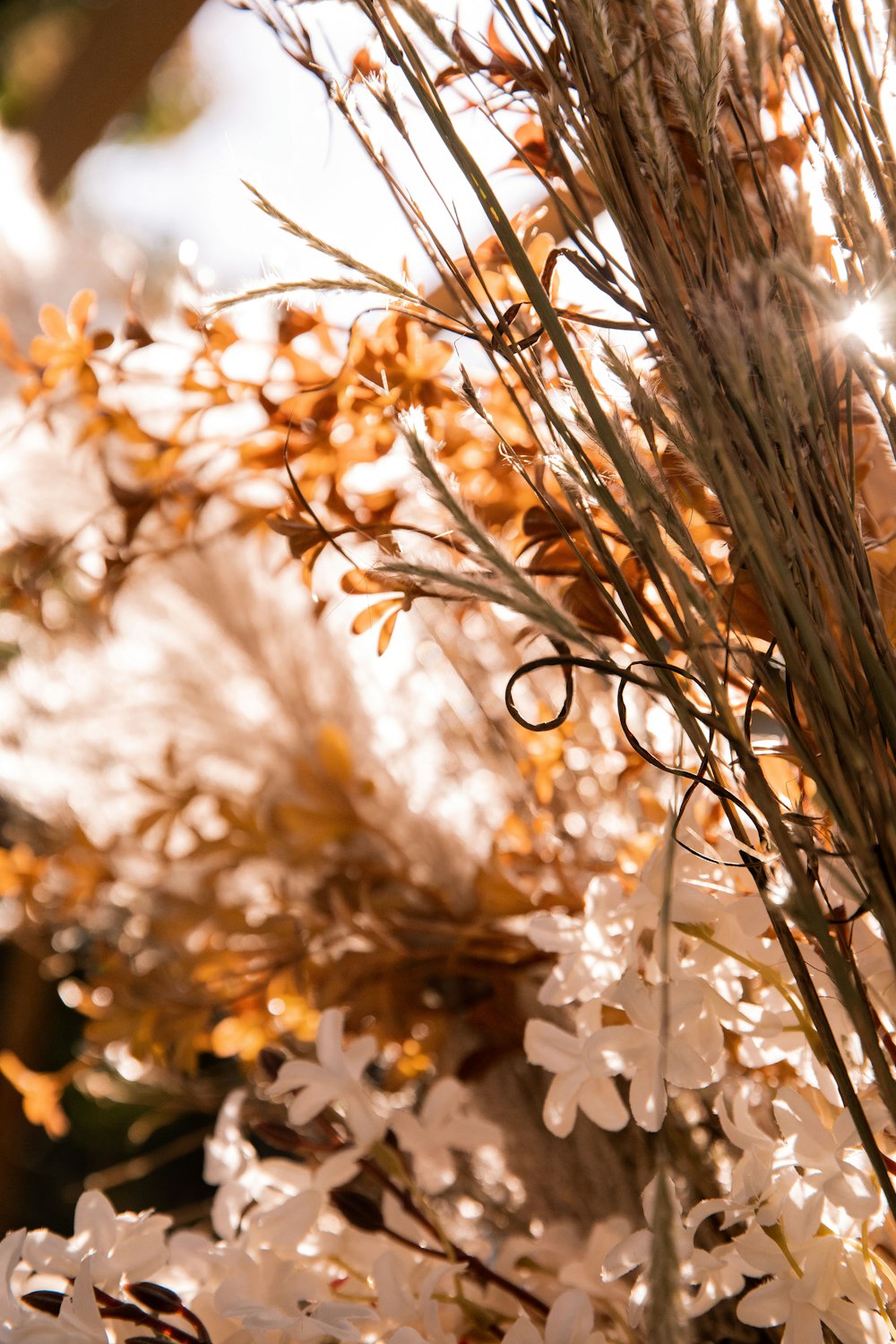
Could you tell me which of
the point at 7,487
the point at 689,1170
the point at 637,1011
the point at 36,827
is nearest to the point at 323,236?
the point at 637,1011

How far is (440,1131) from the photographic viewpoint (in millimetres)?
431

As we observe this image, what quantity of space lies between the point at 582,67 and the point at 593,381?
9cm

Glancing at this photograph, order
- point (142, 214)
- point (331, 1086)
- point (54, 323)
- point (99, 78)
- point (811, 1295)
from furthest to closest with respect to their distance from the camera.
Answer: point (142, 214)
point (99, 78)
point (54, 323)
point (331, 1086)
point (811, 1295)

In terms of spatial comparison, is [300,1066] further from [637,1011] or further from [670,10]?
[670,10]

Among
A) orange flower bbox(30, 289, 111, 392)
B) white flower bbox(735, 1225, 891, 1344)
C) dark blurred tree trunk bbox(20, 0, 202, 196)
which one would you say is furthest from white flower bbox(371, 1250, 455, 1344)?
dark blurred tree trunk bbox(20, 0, 202, 196)

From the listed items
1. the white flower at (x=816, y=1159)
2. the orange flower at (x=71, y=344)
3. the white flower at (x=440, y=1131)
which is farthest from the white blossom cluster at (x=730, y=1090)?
the orange flower at (x=71, y=344)

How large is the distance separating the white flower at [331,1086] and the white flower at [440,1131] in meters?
0.02

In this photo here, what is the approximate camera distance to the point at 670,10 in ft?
1.02

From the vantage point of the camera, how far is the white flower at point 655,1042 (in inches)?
11.9

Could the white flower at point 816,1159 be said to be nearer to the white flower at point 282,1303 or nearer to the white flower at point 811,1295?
the white flower at point 811,1295

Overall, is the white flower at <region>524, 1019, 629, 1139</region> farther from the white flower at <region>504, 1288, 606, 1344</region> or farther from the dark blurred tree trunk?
the dark blurred tree trunk

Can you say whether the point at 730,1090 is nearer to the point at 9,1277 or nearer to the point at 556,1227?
the point at 556,1227

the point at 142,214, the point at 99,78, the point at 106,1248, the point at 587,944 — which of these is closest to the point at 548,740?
the point at 587,944

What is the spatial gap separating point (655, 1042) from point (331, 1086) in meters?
0.15
